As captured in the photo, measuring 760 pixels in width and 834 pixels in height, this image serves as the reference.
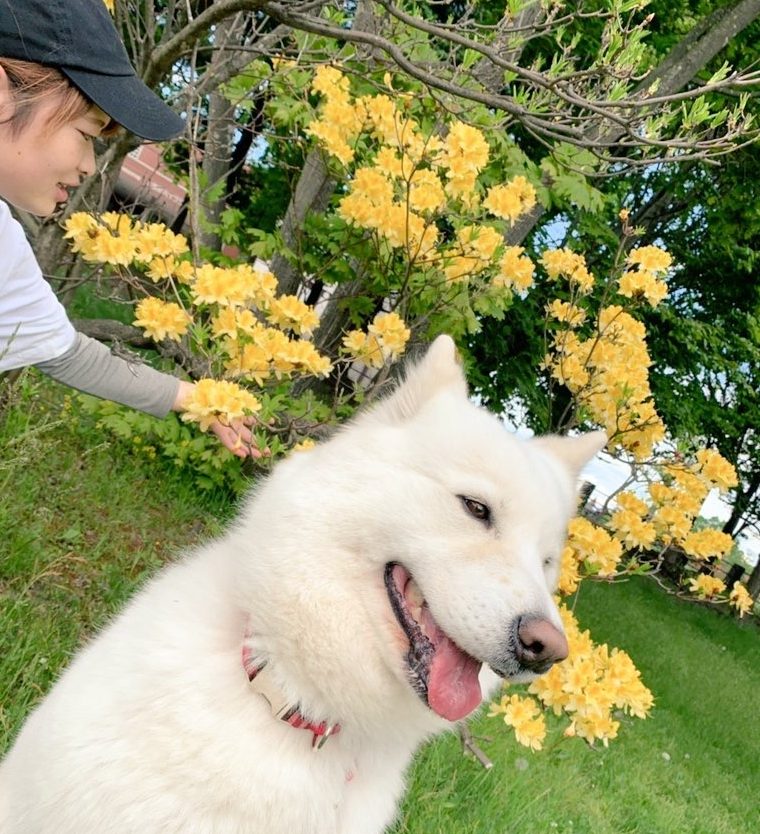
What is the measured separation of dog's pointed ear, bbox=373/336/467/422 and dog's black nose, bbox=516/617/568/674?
2.31 ft

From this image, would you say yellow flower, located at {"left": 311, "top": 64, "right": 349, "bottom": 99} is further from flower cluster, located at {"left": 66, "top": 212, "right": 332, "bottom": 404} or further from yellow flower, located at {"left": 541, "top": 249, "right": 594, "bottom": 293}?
yellow flower, located at {"left": 541, "top": 249, "right": 594, "bottom": 293}

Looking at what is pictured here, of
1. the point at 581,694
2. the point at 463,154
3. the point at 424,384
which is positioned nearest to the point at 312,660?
the point at 424,384

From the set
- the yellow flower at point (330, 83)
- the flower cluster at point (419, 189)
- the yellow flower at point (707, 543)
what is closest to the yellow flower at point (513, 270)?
the flower cluster at point (419, 189)

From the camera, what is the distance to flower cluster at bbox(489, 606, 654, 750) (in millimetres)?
2760

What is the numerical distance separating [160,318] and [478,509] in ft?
4.88

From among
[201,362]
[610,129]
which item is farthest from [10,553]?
[610,129]

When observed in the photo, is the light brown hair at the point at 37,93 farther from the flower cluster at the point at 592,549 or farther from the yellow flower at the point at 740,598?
the yellow flower at the point at 740,598

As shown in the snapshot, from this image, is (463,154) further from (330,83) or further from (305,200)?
(305,200)

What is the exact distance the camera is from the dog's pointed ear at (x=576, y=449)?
2.49 metres

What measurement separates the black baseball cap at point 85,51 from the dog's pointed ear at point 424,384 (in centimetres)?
98

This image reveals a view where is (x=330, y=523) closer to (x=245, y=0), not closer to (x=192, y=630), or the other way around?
(x=192, y=630)

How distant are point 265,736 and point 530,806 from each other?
7.64 feet

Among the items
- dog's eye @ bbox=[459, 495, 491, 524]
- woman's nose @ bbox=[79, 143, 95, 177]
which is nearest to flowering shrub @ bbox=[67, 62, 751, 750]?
woman's nose @ bbox=[79, 143, 95, 177]

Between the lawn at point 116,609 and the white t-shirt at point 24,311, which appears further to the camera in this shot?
the lawn at point 116,609
